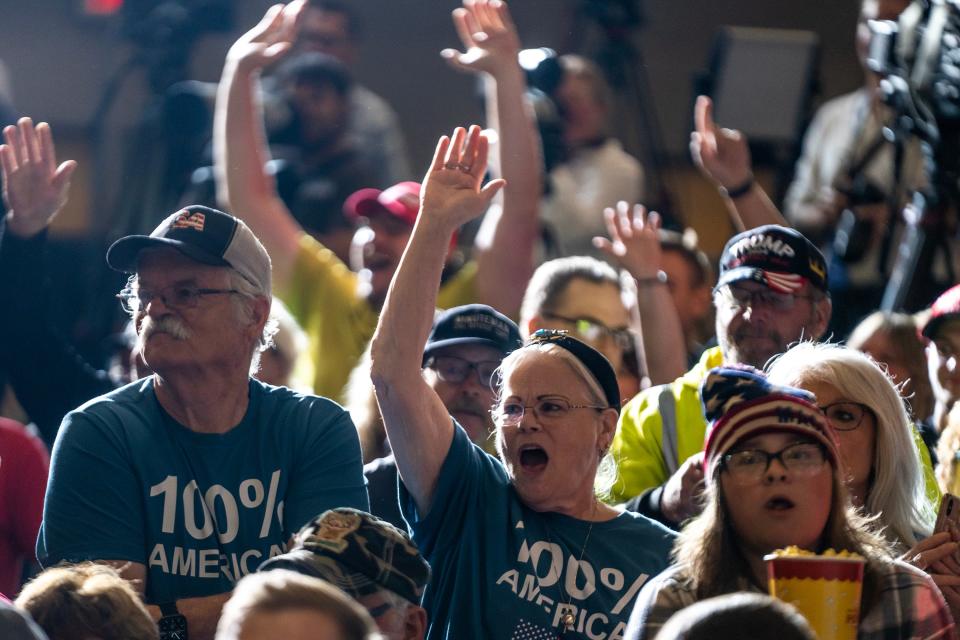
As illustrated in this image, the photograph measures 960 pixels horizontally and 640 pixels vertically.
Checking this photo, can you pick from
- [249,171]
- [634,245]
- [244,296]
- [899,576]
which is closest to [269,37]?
[249,171]

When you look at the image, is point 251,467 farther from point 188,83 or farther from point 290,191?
point 188,83

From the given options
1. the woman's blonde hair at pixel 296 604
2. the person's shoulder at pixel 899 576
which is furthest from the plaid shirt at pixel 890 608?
the woman's blonde hair at pixel 296 604

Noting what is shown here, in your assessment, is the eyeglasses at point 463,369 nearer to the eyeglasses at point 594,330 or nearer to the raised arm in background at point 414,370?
the eyeglasses at point 594,330

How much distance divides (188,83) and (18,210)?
2587mm

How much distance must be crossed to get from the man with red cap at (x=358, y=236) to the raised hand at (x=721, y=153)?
0.50 metres

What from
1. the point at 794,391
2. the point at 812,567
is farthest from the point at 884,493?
the point at 812,567

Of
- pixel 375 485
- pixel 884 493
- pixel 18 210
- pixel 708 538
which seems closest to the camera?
pixel 708 538

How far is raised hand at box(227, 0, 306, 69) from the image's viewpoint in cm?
472

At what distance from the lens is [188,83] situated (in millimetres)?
6645

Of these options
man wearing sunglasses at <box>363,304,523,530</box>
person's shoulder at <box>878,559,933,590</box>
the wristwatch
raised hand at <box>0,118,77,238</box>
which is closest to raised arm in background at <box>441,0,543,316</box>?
man wearing sunglasses at <box>363,304,523,530</box>

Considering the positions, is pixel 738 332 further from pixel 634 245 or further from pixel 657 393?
pixel 634 245

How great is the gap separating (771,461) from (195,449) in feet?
3.67

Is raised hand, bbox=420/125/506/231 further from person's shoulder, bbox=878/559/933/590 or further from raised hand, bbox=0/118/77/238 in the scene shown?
raised hand, bbox=0/118/77/238

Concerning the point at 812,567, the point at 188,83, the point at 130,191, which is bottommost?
the point at 130,191
